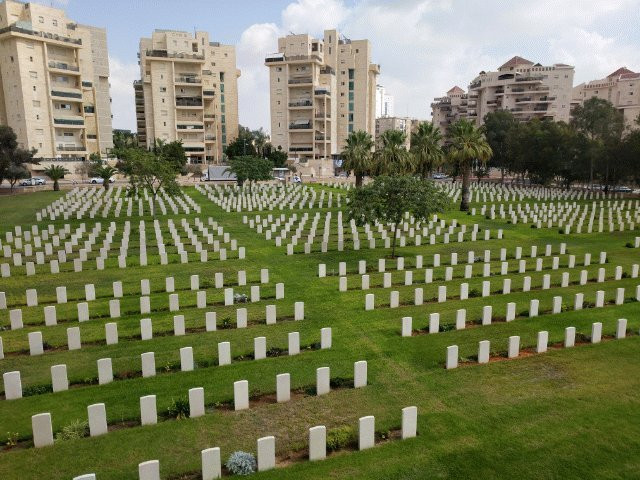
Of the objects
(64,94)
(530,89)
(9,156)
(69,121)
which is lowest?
(9,156)

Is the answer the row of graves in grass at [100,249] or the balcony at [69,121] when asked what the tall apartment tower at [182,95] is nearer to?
the balcony at [69,121]

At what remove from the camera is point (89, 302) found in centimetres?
1569

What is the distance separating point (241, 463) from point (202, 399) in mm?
1807

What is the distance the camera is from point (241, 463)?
24.6 feet

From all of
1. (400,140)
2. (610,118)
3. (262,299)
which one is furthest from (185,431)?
(610,118)

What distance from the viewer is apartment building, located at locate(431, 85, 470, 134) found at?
116875 mm

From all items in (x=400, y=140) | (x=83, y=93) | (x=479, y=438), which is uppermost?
(x=83, y=93)

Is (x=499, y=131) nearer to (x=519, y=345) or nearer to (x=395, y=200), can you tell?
(x=395, y=200)

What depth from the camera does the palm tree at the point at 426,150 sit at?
39281 mm

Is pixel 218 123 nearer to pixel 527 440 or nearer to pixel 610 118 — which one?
pixel 610 118

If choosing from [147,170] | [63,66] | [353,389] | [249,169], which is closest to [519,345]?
[353,389]

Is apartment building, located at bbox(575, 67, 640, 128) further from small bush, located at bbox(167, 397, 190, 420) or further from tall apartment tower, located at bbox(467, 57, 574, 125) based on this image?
small bush, located at bbox(167, 397, 190, 420)

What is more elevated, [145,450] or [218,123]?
[218,123]

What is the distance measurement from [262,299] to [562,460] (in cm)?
1005
